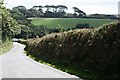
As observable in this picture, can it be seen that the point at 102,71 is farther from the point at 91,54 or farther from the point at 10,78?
the point at 10,78

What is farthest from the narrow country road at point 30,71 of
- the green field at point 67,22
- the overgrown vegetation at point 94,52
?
the green field at point 67,22

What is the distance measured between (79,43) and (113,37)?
21.7 ft

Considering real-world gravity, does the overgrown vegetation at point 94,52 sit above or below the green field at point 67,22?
above

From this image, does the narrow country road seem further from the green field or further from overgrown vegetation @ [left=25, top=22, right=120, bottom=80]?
the green field

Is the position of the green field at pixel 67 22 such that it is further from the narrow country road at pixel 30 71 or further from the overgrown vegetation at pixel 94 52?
the narrow country road at pixel 30 71

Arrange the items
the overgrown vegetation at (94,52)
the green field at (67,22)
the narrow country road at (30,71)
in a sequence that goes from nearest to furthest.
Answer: the overgrown vegetation at (94,52), the narrow country road at (30,71), the green field at (67,22)

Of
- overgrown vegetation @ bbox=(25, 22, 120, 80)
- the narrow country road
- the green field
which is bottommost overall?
the green field

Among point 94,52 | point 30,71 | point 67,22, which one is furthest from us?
point 67,22

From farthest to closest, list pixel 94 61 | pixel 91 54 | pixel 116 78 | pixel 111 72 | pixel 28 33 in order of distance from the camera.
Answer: pixel 28 33
pixel 91 54
pixel 94 61
pixel 111 72
pixel 116 78

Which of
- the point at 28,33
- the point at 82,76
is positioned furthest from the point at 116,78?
the point at 28,33

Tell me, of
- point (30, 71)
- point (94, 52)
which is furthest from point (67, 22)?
point (94, 52)

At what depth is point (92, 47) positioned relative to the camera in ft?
72.8

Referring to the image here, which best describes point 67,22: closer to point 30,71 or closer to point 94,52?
point 30,71

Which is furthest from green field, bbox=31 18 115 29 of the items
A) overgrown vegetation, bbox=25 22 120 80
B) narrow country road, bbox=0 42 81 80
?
narrow country road, bbox=0 42 81 80
